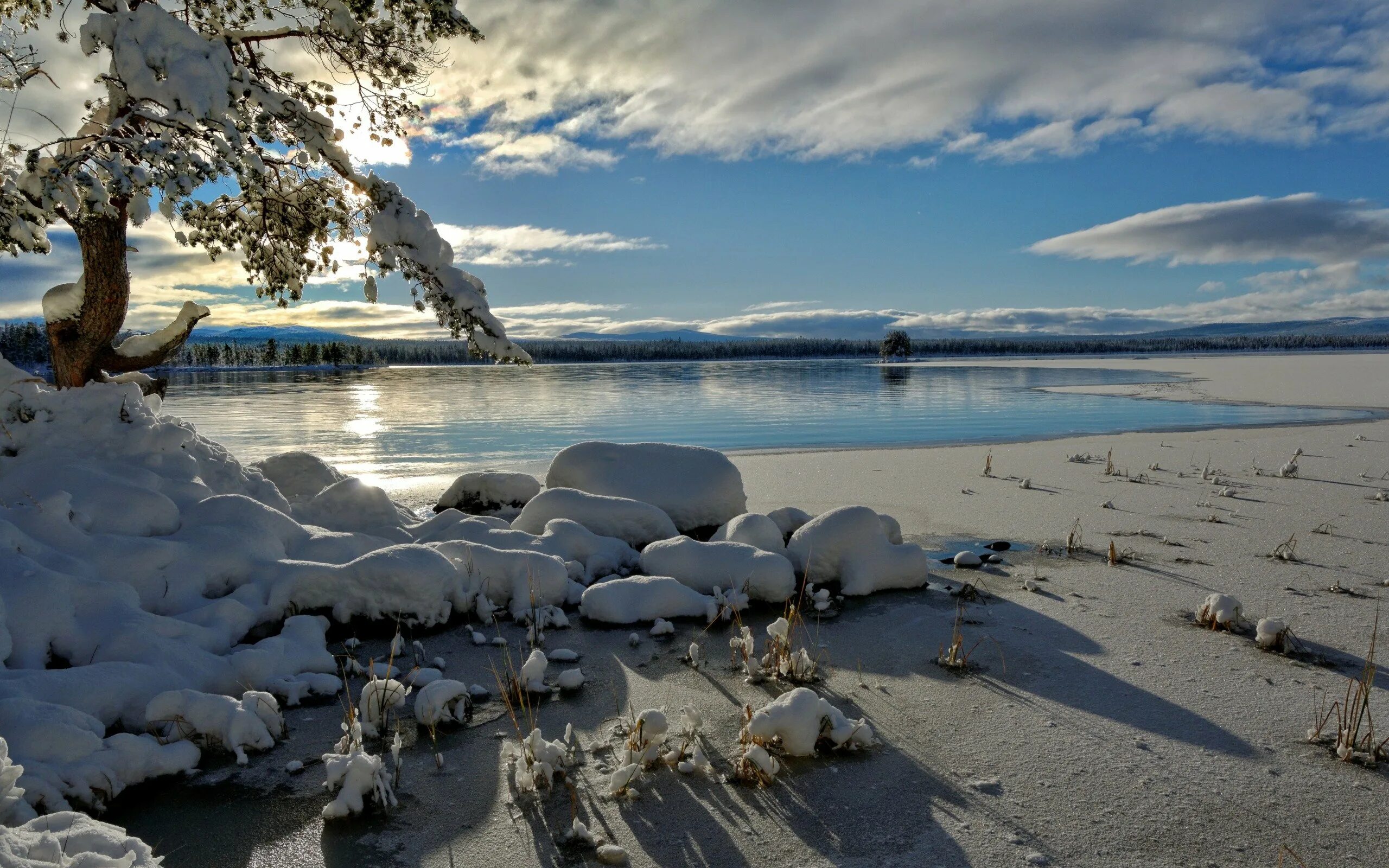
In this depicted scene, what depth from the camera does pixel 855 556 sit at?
5906mm

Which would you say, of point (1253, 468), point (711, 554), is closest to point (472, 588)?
point (711, 554)

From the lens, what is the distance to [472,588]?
5180 mm

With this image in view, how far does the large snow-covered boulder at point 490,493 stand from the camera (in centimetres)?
817

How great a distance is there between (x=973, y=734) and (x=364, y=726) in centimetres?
285

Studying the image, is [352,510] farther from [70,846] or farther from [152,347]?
[70,846]

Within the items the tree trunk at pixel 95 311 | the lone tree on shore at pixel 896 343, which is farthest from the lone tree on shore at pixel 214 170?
the lone tree on shore at pixel 896 343

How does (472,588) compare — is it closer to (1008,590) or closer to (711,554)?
(711,554)

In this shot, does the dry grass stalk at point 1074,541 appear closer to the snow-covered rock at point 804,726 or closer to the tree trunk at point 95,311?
the snow-covered rock at point 804,726

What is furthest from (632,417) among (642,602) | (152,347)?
(642,602)

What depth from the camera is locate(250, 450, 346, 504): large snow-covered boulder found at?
787 cm

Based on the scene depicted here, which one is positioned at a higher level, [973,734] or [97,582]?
[97,582]

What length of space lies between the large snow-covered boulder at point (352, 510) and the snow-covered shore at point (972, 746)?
0.18 ft

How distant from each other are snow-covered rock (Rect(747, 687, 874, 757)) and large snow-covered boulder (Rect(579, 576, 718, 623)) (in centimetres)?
170

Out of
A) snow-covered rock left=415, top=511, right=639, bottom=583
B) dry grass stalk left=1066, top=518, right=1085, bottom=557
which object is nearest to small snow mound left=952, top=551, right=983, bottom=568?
dry grass stalk left=1066, top=518, right=1085, bottom=557
